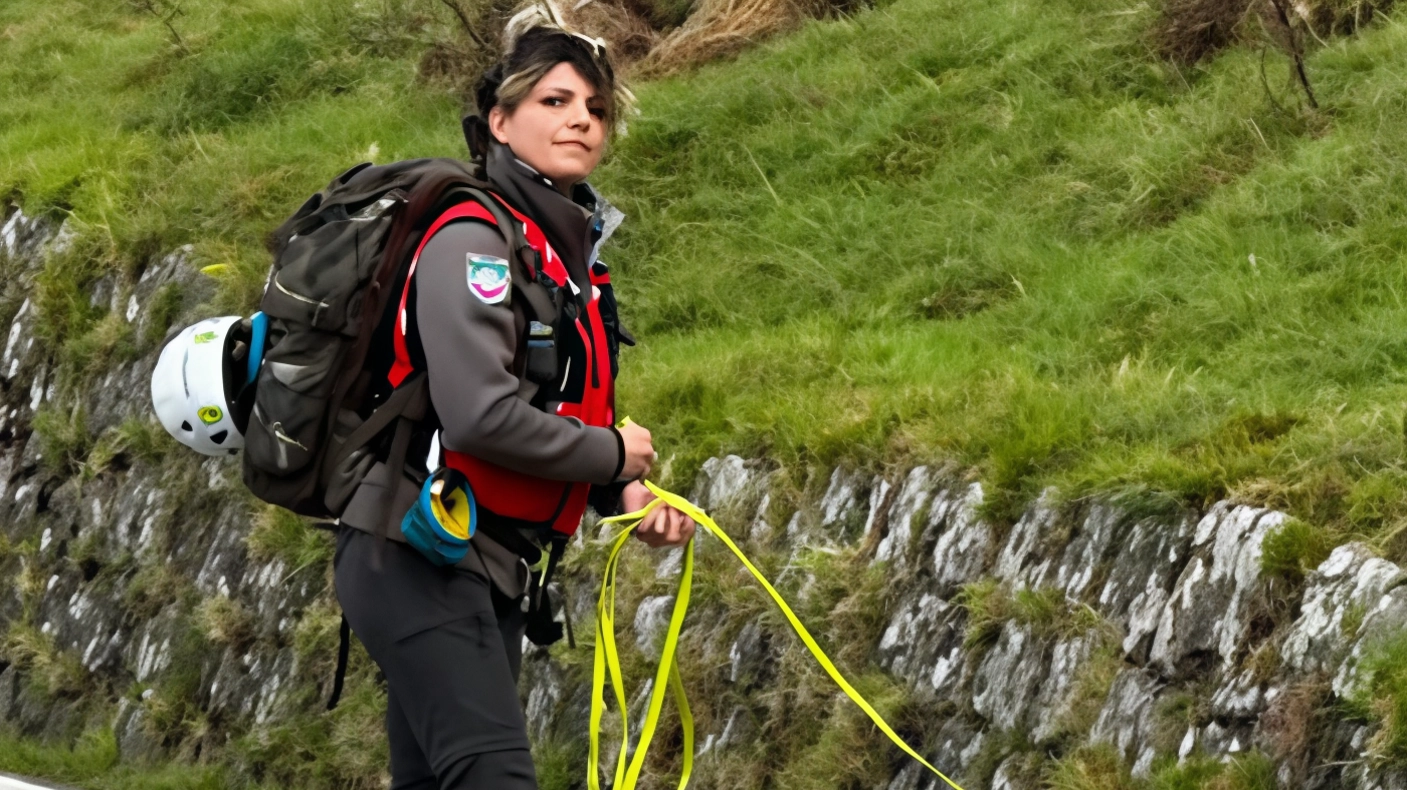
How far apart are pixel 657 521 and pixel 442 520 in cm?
63

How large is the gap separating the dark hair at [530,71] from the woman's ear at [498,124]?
0.01 meters

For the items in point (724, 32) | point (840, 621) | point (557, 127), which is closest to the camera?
point (557, 127)

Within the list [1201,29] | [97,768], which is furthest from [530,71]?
[97,768]

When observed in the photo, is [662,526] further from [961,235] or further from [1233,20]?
[1233,20]

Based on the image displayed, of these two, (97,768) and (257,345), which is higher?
(257,345)

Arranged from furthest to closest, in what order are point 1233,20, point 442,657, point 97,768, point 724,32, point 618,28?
point 618,28 < point 724,32 < point 1233,20 < point 97,768 < point 442,657

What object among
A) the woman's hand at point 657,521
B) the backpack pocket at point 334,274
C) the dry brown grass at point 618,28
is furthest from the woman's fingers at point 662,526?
the dry brown grass at point 618,28

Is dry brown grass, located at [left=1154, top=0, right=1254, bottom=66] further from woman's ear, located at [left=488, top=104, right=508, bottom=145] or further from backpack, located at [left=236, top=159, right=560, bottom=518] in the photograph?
backpack, located at [left=236, top=159, right=560, bottom=518]

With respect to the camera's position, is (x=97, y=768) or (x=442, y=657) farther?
(x=97, y=768)

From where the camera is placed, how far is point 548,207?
3.85 metres

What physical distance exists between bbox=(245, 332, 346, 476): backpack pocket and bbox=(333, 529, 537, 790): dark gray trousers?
0.23m

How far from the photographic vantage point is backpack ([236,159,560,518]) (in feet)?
12.0

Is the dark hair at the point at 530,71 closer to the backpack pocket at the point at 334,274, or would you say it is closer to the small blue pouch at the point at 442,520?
the backpack pocket at the point at 334,274

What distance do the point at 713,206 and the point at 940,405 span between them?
10.9ft
